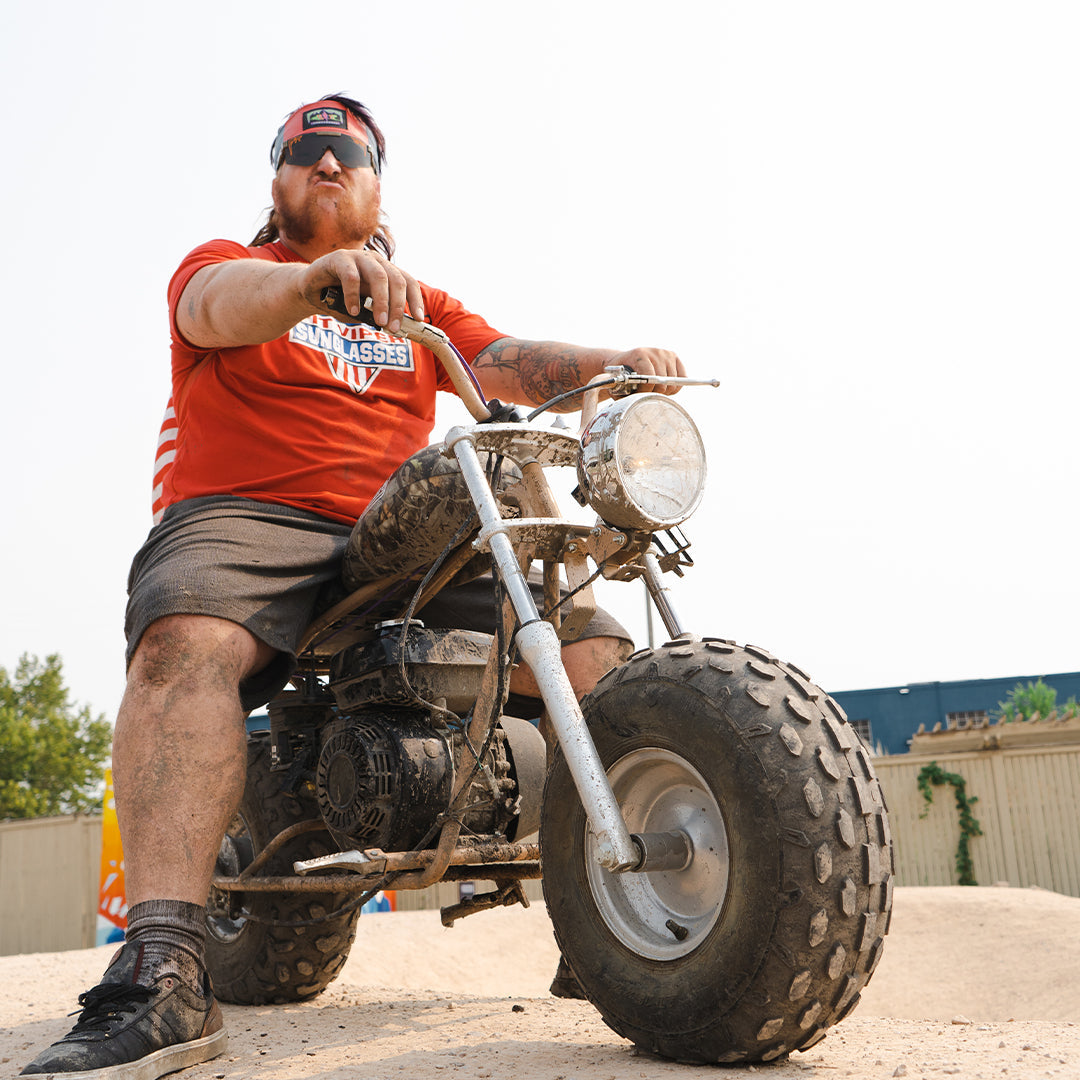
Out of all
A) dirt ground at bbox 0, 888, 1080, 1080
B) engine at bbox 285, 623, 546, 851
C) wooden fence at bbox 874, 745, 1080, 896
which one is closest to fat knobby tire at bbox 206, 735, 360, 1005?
dirt ground at bbox 0, 888, 1080, 1080

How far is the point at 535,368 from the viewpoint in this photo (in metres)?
3.11

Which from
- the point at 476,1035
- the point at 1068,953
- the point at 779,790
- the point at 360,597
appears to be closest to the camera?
the point at 779,790

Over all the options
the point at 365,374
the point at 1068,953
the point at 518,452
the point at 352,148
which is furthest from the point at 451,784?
the point at 1068,953

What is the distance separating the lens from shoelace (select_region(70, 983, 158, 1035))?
2.01 m

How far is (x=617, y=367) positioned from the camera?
7.57ft

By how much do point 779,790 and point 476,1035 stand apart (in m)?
1.15

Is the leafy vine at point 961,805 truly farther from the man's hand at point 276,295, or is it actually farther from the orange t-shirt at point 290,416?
the man's hand at point 276,295

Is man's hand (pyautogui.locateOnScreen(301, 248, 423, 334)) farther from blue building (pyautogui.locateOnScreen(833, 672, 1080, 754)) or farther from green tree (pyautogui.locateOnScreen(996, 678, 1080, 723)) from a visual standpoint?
blue building (pyautogui.locateOnScreen(833, 672, 1080, 754))

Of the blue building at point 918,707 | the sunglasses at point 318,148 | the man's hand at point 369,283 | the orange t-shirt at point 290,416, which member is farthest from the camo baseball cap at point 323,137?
the blue building at point 918,707

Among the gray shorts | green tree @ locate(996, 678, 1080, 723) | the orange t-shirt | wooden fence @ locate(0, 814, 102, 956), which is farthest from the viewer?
green tree @ locate(996, 678, 1080, 723)

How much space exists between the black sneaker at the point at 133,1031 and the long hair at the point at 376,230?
218cm

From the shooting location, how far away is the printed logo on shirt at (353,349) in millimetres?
2998

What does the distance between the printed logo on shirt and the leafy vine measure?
41.3 ft

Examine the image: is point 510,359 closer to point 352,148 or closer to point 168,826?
point 352,148
